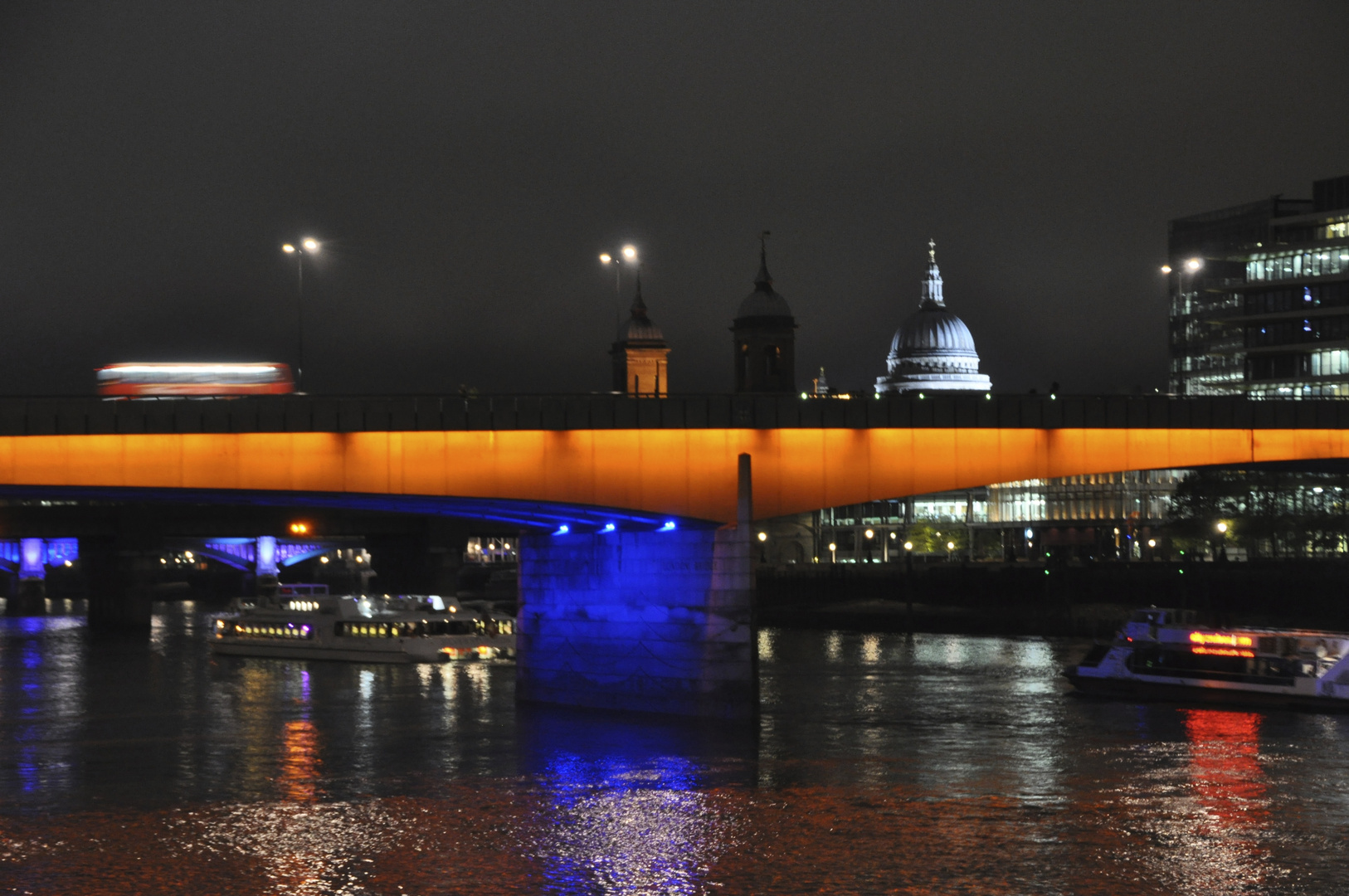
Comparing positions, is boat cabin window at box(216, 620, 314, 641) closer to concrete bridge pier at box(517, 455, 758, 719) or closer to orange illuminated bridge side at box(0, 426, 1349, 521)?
concrete bridge pier at box(517, 455, 758, 719)

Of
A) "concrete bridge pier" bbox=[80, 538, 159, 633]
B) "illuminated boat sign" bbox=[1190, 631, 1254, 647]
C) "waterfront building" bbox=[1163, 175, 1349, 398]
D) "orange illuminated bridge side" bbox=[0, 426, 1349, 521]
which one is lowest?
"illuminated boat sign" bbox=[1190, 631, 1254, 647]

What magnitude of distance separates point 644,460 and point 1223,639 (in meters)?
20.6

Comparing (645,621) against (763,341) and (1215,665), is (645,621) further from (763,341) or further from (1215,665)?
(763,341)

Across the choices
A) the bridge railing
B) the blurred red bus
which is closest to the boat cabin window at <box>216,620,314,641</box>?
the blurred red bus

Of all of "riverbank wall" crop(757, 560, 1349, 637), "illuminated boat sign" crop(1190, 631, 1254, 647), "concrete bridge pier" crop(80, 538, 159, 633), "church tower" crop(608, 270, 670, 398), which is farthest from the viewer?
"church tower" crop(608, 270, 670, 398)

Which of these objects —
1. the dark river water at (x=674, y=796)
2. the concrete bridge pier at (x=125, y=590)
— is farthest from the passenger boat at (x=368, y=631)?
the concrete bridge pier at (x=125, y=590)

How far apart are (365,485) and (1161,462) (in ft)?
70.9

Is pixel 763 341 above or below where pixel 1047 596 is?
above

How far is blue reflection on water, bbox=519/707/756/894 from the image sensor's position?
29344 millimetres

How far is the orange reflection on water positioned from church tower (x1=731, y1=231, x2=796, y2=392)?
107235 millimetres

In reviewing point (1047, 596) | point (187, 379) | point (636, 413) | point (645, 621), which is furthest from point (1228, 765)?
point (1047, 596)

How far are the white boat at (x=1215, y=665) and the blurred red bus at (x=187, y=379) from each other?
27.1 meters

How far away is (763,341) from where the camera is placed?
158m

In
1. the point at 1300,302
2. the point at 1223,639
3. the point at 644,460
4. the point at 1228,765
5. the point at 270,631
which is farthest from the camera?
the point at 1300,302
